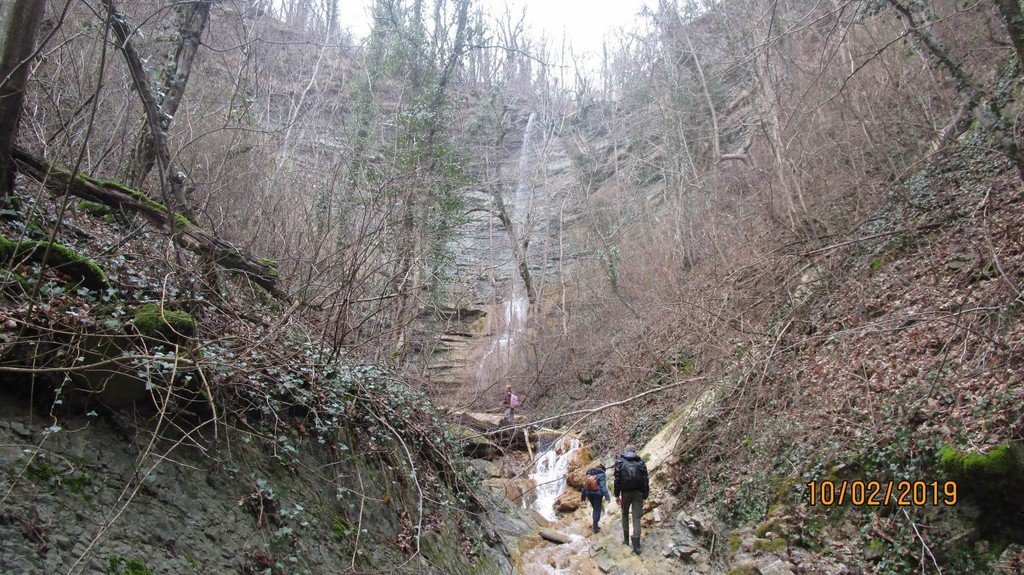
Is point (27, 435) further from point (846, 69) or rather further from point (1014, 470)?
point (846, 69)

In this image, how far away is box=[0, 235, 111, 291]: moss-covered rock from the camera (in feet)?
10.2

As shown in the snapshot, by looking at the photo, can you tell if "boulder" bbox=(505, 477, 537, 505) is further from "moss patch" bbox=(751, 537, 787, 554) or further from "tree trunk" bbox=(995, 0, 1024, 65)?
"tree trunk" bbox=(995, 0, 1024, 65)

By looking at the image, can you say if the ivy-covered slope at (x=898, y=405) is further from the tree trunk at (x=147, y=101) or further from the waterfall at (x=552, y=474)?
the tree trunk at (x=147, y=101)

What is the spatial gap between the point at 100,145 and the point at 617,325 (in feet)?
41.8

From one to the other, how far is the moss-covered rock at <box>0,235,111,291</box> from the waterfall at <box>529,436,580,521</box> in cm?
871

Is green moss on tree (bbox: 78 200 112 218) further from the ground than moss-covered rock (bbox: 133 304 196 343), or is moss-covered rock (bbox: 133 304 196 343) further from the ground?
green moss on tree (bbox: 78 200 112 218)

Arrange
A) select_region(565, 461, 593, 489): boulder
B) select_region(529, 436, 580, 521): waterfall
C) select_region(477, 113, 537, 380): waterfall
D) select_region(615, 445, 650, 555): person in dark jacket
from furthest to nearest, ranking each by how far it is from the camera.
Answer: select_region(477, 113, 537, 380): waterfall < select_region(529, 436, 580, 521): waterfall < select_region(565, 461, 593, 489): boulder < select_region(615, 445, 650, 555): person in dark jacket

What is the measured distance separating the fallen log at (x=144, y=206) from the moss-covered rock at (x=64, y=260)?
597mm

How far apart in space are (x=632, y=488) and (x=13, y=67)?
770 centimetres

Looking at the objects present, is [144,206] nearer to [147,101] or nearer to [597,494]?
[147,101]

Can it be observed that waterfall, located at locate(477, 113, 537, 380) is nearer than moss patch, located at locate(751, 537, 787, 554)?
No

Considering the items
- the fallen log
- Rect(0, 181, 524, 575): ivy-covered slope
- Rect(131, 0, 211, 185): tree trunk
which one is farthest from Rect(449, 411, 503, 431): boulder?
the fallen log

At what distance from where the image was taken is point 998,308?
14.9 ft

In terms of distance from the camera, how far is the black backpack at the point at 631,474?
298 inches
